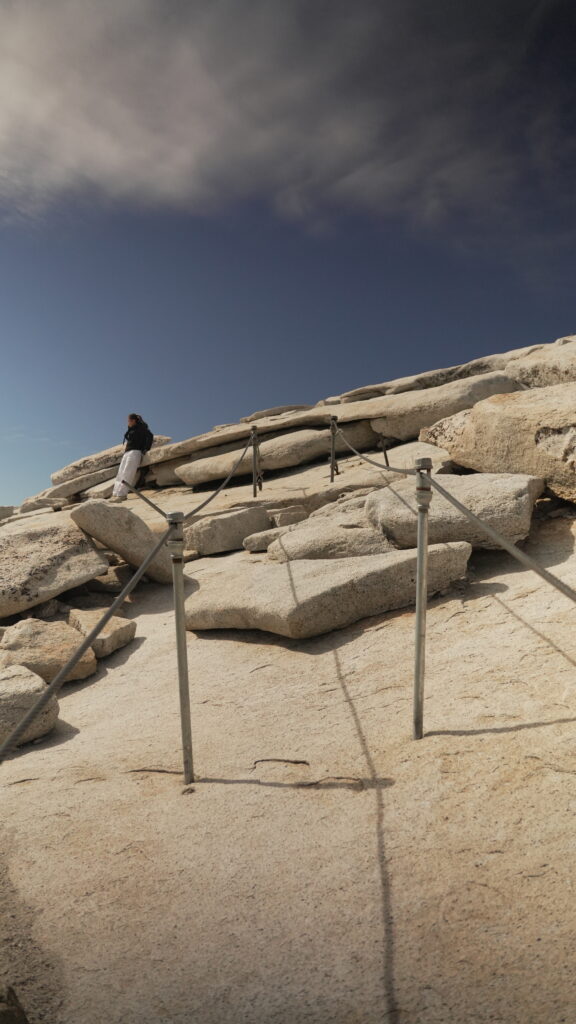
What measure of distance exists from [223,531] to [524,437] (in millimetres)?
3867

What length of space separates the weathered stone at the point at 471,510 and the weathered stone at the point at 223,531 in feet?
7.60

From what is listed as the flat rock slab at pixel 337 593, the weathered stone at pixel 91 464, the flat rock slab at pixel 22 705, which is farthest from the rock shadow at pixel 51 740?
the weathered stone at pixel 91 464

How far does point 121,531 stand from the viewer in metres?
8.49

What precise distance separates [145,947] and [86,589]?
20.1ft

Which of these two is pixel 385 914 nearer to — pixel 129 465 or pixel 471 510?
pixel 471 510

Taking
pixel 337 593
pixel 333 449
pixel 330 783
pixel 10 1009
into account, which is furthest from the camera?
pixel 333 449

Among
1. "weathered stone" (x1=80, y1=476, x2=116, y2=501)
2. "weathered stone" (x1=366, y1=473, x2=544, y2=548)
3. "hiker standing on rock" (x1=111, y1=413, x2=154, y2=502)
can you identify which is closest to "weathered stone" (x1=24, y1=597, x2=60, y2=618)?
"weathered stone" (x1=366, y1=473, x2=544, y2=548)

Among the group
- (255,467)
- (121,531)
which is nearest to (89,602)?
(121,531)

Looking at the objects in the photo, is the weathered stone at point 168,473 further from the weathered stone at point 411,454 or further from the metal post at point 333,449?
the metal post at point 333,449

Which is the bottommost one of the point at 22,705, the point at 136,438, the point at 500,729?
the point at 500,729

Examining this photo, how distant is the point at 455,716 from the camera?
3.99 m

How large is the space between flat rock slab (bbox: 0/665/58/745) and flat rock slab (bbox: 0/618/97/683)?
65cm

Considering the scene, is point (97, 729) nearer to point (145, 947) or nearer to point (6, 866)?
point (6, 866)

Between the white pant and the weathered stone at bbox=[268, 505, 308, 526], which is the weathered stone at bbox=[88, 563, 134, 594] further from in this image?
the white pant
